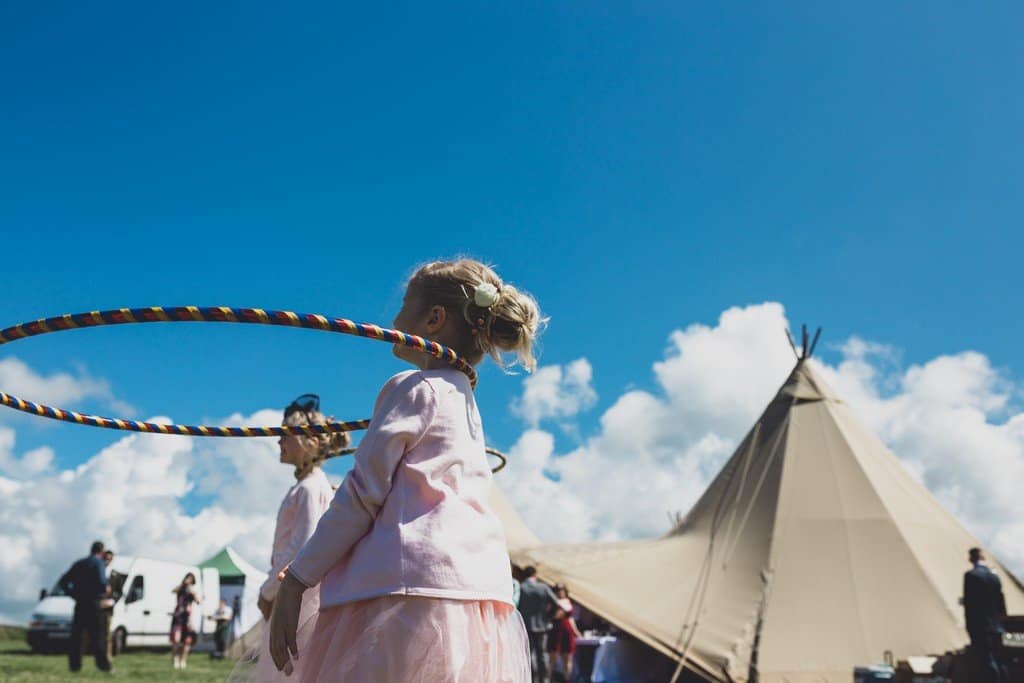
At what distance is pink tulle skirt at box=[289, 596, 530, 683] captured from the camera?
2148mm

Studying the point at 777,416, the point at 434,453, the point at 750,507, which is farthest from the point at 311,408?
the point at 777,416

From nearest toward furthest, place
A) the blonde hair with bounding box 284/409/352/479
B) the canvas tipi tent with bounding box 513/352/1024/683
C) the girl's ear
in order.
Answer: the girl's ear, the blonde hair with bounding box 284/409/352/479, the canvas tipi tent with bounding box 513/352/1024/683

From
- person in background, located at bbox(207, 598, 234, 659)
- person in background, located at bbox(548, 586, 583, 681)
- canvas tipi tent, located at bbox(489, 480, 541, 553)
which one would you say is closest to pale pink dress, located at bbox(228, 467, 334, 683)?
person in background, located at bbox(548, 586, 583, 681)

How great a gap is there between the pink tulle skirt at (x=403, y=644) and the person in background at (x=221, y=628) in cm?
2042

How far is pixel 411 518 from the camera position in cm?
228

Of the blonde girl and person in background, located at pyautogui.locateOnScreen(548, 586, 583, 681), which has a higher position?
the blonde girl

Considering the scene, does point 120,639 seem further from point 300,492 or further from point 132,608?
point 300,492

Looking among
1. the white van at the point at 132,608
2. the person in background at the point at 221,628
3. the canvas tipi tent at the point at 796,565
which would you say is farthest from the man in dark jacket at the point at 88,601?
the person in background at the point at 221,628

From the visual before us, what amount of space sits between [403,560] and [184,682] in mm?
9441

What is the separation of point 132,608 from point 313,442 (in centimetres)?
1991

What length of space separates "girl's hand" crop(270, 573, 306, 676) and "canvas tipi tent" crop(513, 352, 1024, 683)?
11.3m

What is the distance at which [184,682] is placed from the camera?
1035cm

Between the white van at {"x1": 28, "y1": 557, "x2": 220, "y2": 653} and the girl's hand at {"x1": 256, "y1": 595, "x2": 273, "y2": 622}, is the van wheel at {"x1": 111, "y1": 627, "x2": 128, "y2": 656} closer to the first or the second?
the white van at {"x1": 28, "y1": 557, "x2": 220, "y2": 653}

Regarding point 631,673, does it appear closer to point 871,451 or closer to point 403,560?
point 871,451
